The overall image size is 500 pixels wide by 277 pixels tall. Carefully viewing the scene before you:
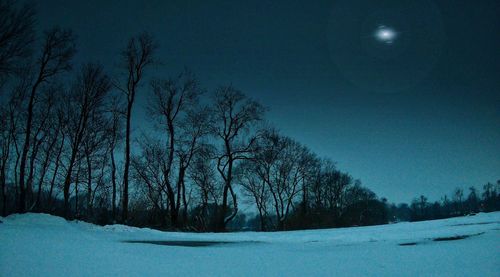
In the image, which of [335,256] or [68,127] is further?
[68,127]

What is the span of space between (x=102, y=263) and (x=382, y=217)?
308 ft

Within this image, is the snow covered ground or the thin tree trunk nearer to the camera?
the snow covered ground

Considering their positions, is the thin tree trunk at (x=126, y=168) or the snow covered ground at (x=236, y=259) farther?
the thin tree trunk at (x=126, y=168)

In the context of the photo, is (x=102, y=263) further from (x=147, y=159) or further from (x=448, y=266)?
(x=147, y=159)

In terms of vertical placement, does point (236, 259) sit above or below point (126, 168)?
below

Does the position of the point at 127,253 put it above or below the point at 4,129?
below

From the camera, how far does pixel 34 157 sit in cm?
2336

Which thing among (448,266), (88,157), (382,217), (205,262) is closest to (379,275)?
(448,266)

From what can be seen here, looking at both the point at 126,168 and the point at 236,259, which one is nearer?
the point at 236,259

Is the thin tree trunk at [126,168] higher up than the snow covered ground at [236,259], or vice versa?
the thin tree trunk at [126,168]

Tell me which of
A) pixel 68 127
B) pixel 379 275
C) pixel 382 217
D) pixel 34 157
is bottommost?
pixel 382 217

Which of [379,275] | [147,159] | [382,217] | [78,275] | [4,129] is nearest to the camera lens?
[78,275]

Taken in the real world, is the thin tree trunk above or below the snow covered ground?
above

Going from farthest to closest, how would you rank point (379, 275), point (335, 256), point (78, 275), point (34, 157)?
point (34, 157) → point (335, 256) → point (379, 275) → point (78, 275)
